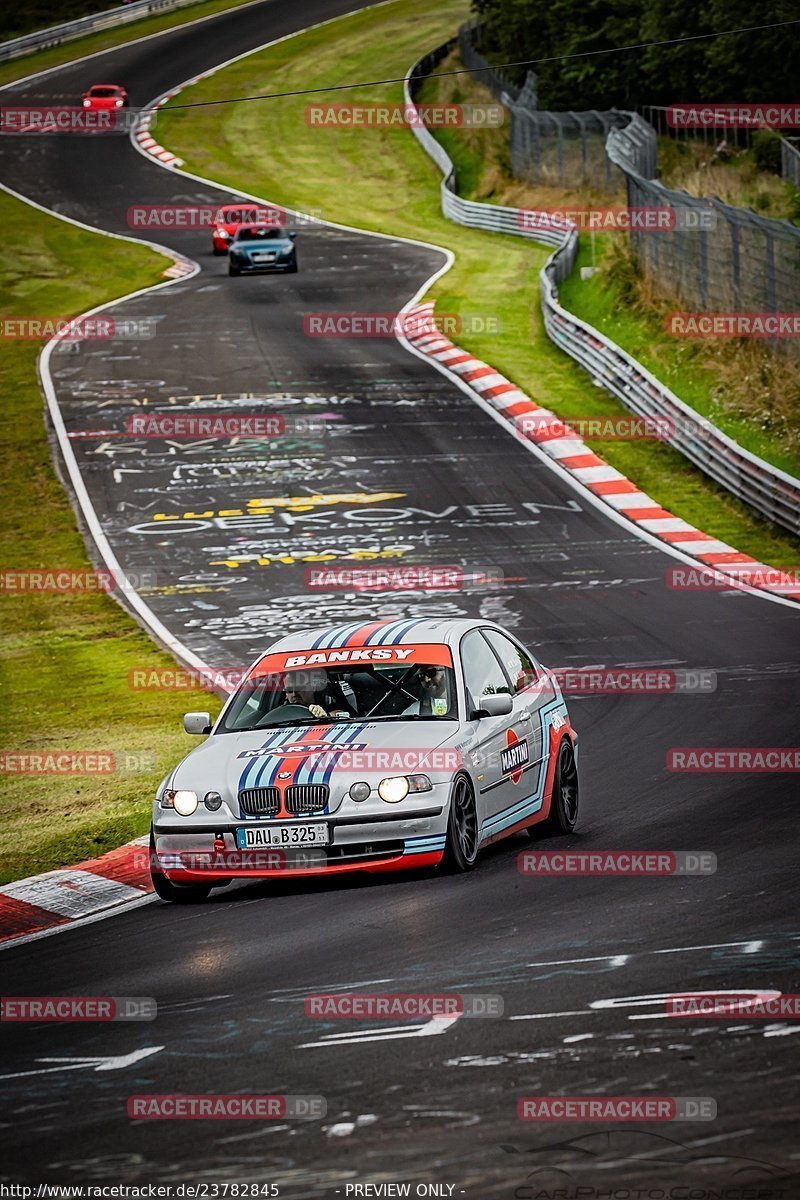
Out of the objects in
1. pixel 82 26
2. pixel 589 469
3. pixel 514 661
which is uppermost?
pixel 514 661

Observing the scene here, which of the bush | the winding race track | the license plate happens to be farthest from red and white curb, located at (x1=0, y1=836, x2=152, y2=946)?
the bush

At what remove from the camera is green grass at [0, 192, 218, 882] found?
527 inches

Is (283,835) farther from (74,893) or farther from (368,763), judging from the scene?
(74,893)

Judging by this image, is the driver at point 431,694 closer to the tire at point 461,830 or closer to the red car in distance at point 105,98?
the tire at point 461,830

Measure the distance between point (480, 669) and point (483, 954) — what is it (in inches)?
141

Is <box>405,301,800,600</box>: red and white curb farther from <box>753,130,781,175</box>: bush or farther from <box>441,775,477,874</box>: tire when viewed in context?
<box>441,775,477,874</box>: tire

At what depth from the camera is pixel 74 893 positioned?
11352 mm

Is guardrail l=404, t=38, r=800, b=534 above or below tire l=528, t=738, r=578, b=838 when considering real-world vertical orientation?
below

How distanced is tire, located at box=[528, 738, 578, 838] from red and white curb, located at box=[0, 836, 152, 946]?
2541 millimetres

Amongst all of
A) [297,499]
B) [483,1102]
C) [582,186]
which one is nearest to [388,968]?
[483,1102]

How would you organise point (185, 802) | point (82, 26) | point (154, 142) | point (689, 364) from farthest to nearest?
point (82, 26), point (154, 142), point (689, 364), point (185, 802)

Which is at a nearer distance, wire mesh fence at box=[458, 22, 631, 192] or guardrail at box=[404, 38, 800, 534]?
guardrail at box=[404, 38, 800, 534]

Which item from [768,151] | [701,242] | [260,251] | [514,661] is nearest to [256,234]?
[260,251]

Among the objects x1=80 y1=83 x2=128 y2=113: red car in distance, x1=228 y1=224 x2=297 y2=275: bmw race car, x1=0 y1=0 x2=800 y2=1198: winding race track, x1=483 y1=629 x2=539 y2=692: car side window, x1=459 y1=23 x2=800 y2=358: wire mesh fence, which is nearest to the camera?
x1=0 y1=0 x2=800 y2=1198: winding race track
